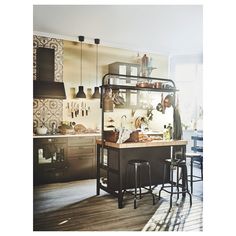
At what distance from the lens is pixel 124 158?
406 cm

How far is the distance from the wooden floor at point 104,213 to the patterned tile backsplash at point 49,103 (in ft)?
4.29

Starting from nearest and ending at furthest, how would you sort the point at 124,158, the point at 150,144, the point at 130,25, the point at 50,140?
the point at 150,144, the point at 124,158, the point at 130,25, the point at 50,140

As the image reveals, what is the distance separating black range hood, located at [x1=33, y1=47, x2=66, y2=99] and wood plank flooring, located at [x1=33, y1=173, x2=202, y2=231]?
1657mm

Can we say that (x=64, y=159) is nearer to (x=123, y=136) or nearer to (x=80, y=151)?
(x=80, y=151)

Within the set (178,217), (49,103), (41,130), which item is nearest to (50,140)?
(41,130)

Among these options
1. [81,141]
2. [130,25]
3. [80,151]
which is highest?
[130,25]

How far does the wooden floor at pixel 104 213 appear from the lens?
299cm

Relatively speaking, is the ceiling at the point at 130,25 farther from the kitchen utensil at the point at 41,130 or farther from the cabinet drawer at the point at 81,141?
the cabinet drawer at the point at 81,141

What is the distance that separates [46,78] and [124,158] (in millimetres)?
2147

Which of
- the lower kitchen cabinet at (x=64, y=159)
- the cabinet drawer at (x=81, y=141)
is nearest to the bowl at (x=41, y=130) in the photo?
the lower kitchen cabinet at (x=64, y=159)

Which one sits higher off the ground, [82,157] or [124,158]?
[124,158]

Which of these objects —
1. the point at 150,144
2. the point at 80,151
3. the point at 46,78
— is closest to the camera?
the point at 150,144
